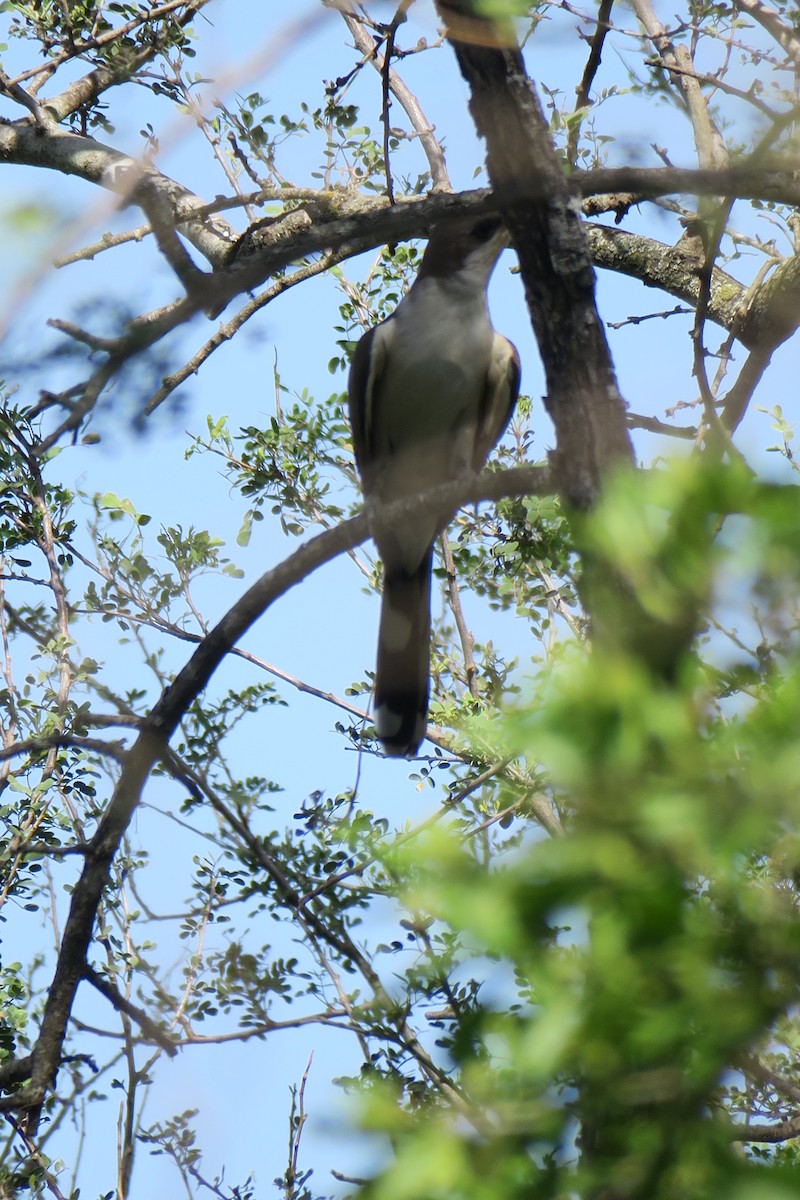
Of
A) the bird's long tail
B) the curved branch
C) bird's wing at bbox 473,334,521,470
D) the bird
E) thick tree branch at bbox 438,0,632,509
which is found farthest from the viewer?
bird's wing at bbox 473,334,521,470

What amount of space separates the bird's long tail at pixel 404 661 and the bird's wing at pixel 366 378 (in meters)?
0.59

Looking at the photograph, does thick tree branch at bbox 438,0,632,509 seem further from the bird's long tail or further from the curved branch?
the bird's long tail

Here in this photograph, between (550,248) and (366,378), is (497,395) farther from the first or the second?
(550,248)

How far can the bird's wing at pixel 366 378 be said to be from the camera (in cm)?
512

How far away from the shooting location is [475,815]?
16.1 ft

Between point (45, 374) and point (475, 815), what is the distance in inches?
118

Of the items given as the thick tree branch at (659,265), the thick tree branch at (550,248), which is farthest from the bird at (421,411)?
the thick tree branch at (550,248)

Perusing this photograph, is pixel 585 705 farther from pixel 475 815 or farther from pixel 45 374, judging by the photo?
pixel 475 815

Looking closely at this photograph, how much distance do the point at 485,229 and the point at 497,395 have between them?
0.70m

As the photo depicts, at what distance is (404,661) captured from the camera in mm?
5137

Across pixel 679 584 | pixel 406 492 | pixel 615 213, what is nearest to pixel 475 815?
pixel 406 492

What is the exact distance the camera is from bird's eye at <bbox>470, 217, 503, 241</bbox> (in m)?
5.09

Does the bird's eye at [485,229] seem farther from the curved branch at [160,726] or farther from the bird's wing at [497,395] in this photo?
the curved branch at [160,726]

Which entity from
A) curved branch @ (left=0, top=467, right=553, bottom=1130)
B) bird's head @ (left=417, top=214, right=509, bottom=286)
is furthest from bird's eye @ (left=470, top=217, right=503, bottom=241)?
curved branch @ (left=0, top=467, right=553, bottom=1130)
